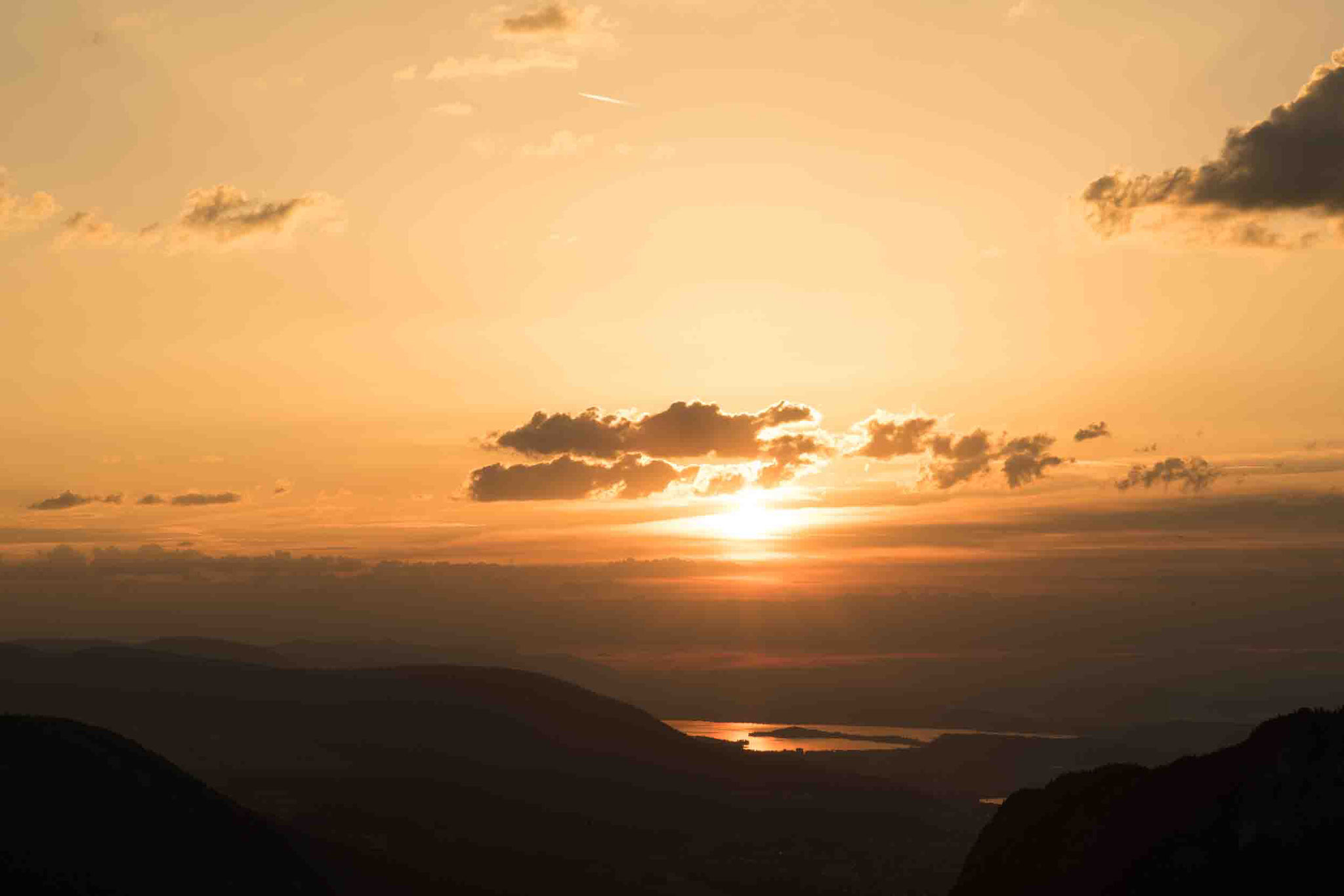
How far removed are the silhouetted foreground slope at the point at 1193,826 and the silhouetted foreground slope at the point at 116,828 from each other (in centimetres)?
8894

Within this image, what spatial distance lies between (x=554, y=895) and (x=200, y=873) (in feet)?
230

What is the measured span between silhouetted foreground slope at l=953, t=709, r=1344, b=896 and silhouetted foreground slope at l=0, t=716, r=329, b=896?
8894cm

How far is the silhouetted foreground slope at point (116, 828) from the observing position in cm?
13262

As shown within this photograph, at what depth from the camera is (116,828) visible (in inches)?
5694

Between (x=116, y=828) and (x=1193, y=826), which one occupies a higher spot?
(x=1193, y=826)

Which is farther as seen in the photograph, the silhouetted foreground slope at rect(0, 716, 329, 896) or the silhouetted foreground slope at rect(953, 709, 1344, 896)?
the silhouetted foreground slope at rect(0, 716, 329, 896)

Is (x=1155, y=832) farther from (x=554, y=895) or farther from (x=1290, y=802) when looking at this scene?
(x=554, y=895)

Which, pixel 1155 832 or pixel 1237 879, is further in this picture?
pixel 1155 832

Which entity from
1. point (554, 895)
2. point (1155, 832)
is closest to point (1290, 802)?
point (1155, 832)

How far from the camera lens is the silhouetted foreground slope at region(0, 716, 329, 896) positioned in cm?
13262

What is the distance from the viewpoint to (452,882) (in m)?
197

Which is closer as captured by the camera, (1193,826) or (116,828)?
(1193,826)

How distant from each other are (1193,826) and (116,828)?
12103cm

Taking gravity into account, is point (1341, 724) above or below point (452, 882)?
above
